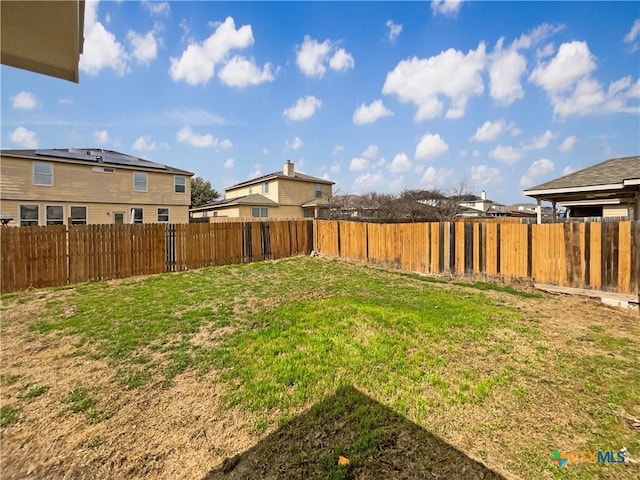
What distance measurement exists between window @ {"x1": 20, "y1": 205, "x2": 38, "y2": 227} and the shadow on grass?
20.9 meters

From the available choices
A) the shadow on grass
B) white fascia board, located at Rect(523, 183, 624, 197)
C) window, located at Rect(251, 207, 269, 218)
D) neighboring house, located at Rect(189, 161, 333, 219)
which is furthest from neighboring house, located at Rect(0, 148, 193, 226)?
white fascia board, located at Rect(523, 183, 624, 197)

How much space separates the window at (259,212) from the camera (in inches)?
998

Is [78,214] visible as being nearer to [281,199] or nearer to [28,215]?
[28,215]

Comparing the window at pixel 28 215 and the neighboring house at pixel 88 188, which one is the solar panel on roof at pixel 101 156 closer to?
the neighboring house at pixel 88 188

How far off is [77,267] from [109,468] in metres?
8.13

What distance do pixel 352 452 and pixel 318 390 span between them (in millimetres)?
847

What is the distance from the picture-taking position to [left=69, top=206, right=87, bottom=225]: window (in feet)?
58.1

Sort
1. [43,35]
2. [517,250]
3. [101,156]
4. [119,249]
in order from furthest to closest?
1. [101,156]
2. [119,249]
3. [517,250]
4. [43,35]

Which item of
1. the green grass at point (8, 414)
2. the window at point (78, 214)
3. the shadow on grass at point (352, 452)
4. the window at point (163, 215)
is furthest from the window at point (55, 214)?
the shadow on grass at point (352, 452)

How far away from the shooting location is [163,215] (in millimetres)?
20656

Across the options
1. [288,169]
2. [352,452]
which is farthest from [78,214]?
[352,452]

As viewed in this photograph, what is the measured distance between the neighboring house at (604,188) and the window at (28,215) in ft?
79.7

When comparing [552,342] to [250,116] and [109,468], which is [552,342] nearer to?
[109,468]

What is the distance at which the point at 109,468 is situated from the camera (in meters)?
2.19
